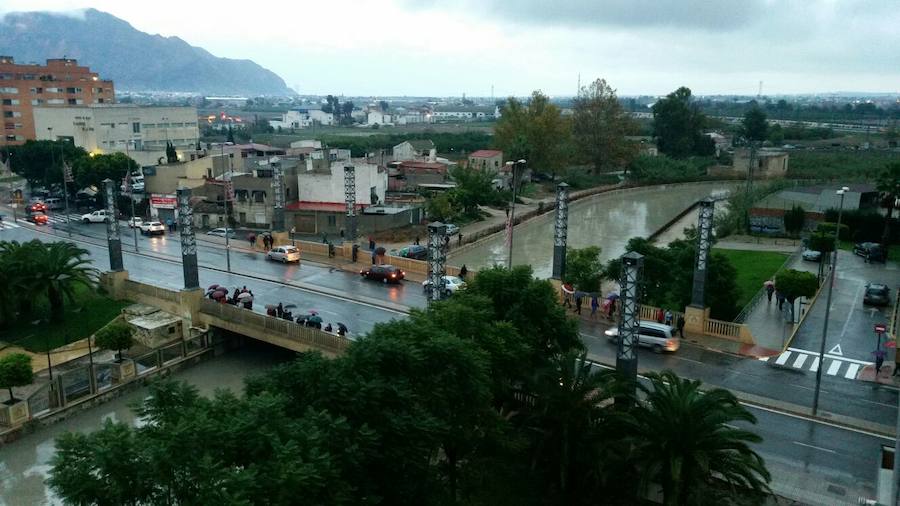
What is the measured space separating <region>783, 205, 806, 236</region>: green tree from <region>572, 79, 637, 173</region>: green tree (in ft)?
150

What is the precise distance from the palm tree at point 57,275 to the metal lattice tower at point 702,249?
105 ft

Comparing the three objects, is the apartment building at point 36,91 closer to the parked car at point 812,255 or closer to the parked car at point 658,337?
the parked car at point 658,337

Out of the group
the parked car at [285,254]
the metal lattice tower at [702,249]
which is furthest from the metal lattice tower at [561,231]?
the parked car at [285,254]

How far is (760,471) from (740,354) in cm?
1423

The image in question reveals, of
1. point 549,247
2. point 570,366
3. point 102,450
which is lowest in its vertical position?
point 549,247

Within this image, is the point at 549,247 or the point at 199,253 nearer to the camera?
the point at 199,253

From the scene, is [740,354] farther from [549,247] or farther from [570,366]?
[549,247]

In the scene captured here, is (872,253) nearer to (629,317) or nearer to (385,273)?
(385,273)

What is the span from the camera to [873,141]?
147 metres

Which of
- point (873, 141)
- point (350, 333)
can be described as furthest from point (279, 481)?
point (873, 141)

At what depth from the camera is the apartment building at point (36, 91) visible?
108 meters

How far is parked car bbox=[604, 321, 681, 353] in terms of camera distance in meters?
30.7

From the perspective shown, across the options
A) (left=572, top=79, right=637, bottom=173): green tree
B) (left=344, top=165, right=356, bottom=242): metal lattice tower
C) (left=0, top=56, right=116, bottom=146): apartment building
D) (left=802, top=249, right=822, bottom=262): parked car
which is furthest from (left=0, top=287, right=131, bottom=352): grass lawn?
(left=572, top=79, right=637, bottom=173): green tree

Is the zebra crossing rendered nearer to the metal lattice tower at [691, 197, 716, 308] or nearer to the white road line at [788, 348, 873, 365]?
the white road line at [788, 348, 873, 365]
